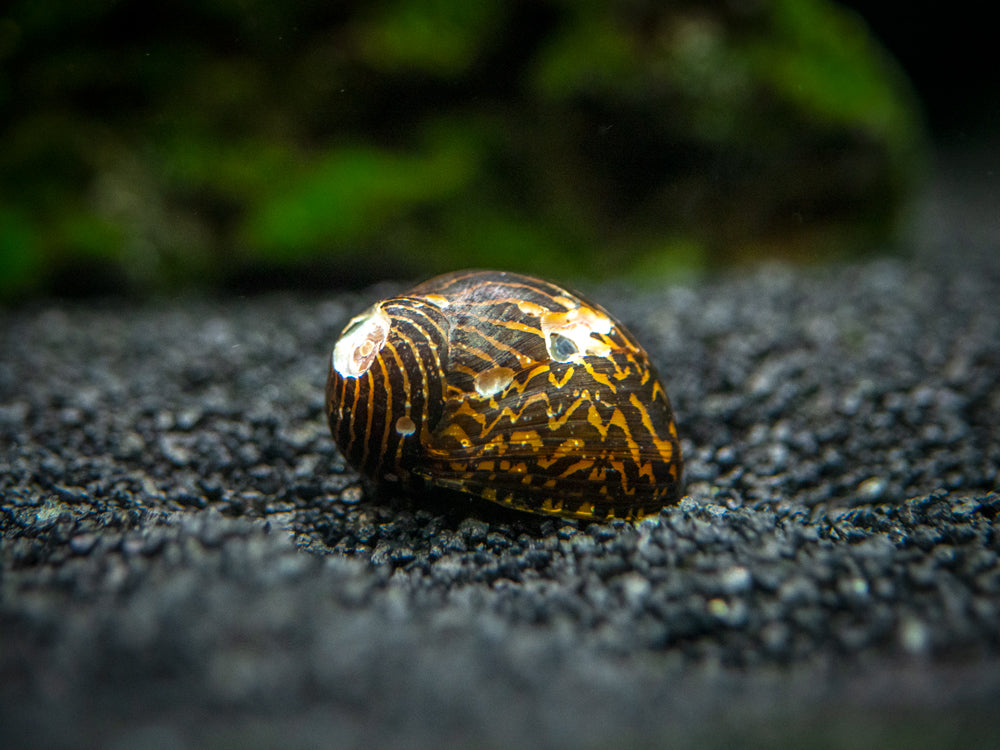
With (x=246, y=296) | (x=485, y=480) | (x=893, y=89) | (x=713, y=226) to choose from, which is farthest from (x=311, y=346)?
(x=893, y=89)

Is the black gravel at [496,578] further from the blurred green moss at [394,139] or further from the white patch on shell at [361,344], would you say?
the blurred green moss at [394,139]

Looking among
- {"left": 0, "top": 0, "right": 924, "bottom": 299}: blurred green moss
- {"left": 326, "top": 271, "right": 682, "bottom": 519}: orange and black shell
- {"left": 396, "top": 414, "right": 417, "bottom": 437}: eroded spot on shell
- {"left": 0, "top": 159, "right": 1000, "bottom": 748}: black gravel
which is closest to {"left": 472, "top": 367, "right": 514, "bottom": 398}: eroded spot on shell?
{"left": 326, "top": 271, "right": 682, "bottom": 519}: orange and black shell

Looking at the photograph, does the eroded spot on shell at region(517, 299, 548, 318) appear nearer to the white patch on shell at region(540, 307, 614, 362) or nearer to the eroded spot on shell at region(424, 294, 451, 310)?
the white patch on shell at region(540, 307, 614, 362)

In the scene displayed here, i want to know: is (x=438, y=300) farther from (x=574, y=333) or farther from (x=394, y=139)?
(x=394, y=139)

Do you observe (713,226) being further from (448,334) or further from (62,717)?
(62,717)

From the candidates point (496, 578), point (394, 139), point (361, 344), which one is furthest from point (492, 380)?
point (394, 139)
